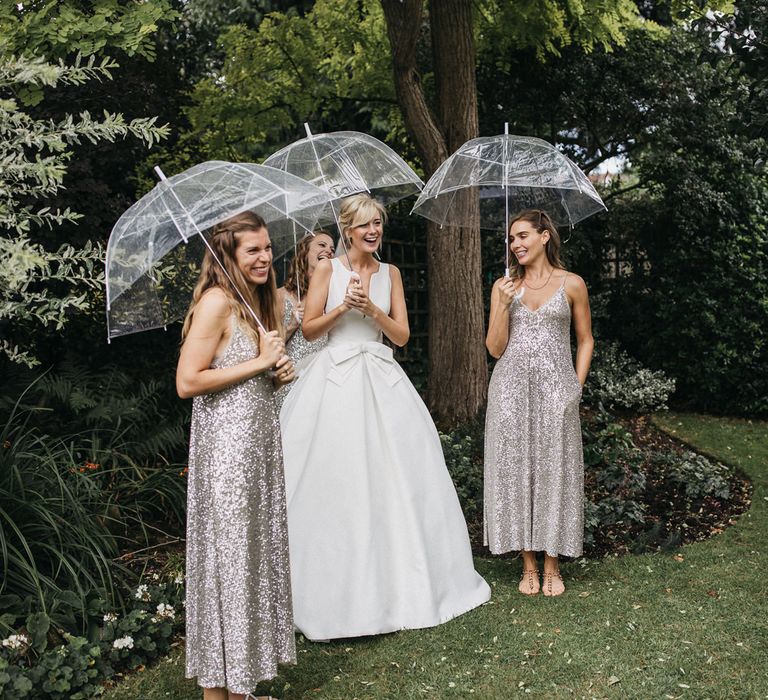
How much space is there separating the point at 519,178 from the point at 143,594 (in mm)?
2889

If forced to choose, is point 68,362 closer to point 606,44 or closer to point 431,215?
point 431,215

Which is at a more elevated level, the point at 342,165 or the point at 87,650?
the point at 342,165

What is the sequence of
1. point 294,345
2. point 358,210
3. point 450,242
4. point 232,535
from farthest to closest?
point 450,242, point 294,345, point 358,210, point 232,535

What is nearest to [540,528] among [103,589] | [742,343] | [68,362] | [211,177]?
[103,589]

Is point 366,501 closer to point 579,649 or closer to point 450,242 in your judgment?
point 579,649

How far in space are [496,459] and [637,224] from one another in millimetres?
6649

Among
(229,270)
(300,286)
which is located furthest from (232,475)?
(300,286)

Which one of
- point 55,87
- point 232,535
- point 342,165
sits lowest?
point 232,535

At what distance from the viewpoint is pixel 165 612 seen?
3.97m

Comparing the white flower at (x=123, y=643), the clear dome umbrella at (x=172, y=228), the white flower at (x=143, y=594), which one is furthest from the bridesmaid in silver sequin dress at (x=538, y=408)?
the white flower at (x=123, y=643)

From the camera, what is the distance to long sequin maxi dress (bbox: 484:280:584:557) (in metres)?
4.42

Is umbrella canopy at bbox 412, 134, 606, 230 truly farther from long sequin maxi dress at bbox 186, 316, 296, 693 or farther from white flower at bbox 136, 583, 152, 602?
white flower at bbox 136, 583, 152, 602

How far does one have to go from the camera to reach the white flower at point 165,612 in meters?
3.96

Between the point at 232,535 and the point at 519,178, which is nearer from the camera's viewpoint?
the point at 232,535
